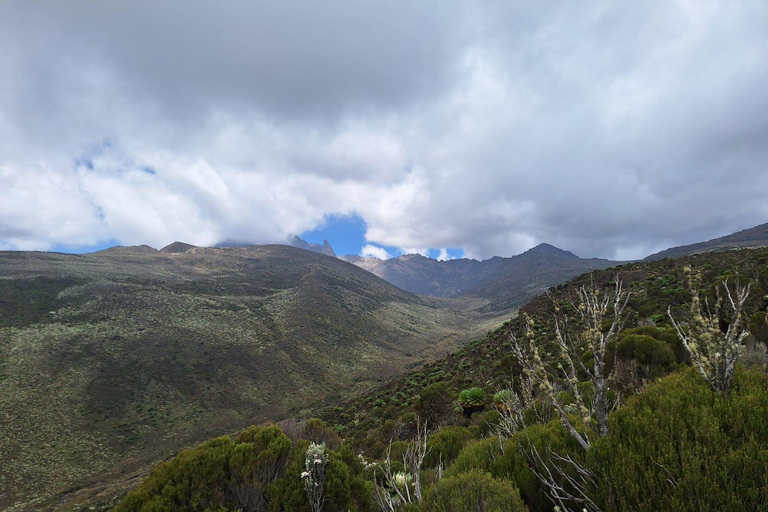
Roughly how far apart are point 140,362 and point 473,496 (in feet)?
190

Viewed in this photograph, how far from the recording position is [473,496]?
399 cm

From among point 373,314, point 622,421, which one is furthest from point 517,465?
point 373,314

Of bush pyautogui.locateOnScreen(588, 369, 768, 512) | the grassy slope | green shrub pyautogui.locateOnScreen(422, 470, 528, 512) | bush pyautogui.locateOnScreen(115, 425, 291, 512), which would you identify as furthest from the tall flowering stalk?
the grassy slope

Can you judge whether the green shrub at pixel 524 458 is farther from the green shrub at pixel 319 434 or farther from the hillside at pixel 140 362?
the hillside at pixel 140 362

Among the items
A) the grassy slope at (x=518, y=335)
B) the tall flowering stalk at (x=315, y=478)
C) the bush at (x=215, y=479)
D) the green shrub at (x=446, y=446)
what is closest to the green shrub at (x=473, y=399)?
the grassy slope at (x=518, y=335)

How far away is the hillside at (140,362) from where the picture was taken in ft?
89.0

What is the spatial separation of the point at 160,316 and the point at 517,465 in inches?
2895

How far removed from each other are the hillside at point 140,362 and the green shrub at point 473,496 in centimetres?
3066

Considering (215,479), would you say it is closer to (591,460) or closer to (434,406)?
(591,460)

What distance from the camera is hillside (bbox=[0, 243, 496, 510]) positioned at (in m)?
27.1

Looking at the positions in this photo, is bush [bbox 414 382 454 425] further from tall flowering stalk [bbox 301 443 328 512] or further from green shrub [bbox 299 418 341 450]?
tall flowering stalk [bbox 301 443 328 512]

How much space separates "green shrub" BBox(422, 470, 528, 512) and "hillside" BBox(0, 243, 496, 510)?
30659mm

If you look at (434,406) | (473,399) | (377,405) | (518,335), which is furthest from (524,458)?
(518,335)

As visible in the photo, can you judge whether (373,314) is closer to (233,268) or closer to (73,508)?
(233,268)
